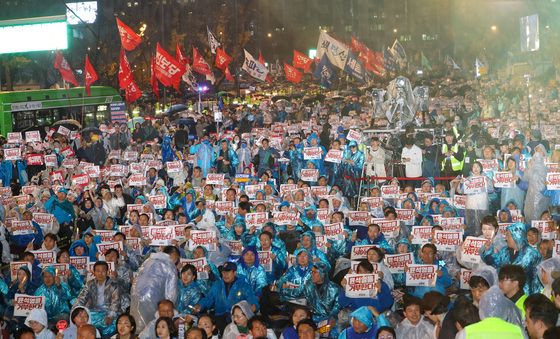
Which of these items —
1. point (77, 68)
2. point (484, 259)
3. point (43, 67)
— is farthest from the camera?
point (77, 68)

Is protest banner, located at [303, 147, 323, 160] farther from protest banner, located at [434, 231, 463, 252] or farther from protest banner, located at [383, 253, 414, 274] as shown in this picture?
protest banner, located at [383, 253, 414, 274]

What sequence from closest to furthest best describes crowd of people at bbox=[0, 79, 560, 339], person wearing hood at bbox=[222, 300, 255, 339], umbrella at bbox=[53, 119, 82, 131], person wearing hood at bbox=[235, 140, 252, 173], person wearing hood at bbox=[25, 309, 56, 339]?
1. crowd of people at bbox=[0, 79, 560, 339]
2. person wearing hood at bbox=[222, 300, 255, 339]
3. person wearing hood at bbox=[25, 309, 56, 339]
4. person wearing hood at bbox=[235, 140, 252, 173]
5. umbrella at bbox=[53, 119, 82, 131]

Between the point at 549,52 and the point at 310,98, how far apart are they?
30846 mm

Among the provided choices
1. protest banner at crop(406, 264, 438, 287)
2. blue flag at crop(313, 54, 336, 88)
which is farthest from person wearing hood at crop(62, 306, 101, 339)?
blue flag at crop(313, 54, 336, 88)

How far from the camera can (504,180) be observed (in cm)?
1326

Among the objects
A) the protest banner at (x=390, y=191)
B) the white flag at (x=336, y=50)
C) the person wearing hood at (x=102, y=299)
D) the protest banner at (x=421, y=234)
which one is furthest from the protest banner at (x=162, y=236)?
the white flag at (x=336, y=50)

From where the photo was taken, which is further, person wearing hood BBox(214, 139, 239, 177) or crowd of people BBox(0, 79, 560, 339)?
person wearing hood BBox(214, 139, 239, 177)

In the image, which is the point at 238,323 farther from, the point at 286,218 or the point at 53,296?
the point at 286,218

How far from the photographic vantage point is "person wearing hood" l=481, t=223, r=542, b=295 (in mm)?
9156

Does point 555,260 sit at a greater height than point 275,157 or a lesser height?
lesser

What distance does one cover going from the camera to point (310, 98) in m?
41.5

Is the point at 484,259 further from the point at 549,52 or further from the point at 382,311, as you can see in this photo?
the point at 549,52

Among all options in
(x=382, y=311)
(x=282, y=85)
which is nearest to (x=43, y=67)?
(x=282, y=85)

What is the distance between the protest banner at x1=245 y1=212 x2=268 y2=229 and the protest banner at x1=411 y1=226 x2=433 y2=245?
241 cm
